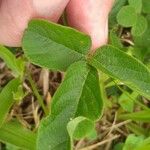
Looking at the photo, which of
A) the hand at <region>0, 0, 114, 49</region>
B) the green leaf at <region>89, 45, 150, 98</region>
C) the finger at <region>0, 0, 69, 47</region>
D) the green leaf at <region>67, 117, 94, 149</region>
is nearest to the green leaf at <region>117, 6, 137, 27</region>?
the hand at <region>0, 0, 114, 49</region>

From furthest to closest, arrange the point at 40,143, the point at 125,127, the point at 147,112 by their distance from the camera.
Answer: the point at 125,127
the point at 147,112
the point at 40,143

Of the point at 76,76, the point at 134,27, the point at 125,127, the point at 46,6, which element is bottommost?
the point at 125,127

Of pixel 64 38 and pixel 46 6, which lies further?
pixel 46 6

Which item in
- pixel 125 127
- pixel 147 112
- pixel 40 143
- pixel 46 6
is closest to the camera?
pixel 40 143

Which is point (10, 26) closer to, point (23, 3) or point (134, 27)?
point (23, 3)

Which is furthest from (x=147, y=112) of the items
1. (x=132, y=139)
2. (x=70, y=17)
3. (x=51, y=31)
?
(x=51, y=31)

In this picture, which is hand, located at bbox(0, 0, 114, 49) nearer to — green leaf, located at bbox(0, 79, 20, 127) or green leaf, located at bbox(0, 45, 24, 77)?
green leaf, located at bbox(0, 45, 24, 77)

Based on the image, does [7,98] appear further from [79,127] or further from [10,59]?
[79,127]
